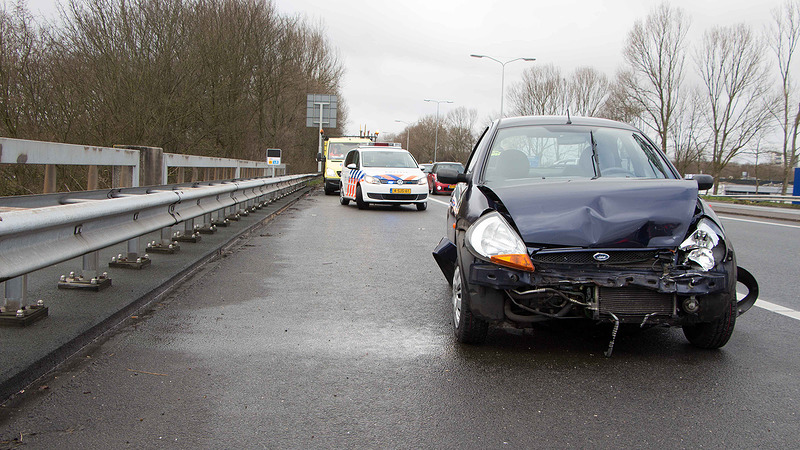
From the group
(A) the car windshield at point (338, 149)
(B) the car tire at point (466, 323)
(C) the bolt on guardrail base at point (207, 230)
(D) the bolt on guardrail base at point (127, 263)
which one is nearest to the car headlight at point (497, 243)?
(B) the car tire at point (466, 323)

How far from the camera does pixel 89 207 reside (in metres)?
4.74

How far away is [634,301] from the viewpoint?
3889mm

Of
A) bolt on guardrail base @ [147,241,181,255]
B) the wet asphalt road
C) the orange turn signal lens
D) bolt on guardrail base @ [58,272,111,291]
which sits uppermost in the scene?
the orange turn signal lens

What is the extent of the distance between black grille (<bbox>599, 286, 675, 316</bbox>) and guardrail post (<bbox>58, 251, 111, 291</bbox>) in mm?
3866

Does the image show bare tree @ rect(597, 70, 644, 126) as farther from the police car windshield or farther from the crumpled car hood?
the crumpled car hood

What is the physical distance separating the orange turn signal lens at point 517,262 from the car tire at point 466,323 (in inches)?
12.5

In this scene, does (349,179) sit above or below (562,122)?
below

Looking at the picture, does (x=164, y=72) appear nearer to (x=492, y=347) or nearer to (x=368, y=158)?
(x=368, y=158)

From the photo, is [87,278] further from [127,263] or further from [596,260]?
[596,260]

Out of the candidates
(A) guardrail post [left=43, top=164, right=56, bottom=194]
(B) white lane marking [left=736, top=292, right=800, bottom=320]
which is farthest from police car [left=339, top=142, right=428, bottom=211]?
(B) white lane marking [left=736, top=292, right=800, bottom=320]

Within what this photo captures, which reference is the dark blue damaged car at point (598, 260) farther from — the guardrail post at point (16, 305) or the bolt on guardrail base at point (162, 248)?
the bolt on guardrail base at point (162, 248)

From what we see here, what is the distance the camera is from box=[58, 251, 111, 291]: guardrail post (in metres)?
5.30

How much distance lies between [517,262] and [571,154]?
187cm

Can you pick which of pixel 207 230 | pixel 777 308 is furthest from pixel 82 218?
pixel 777 308
